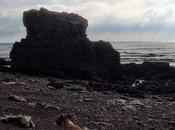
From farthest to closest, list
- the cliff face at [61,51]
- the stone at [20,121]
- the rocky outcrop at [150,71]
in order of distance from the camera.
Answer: the rocky outcrop at [150,71] → the cliff face at [61,51] → the stone at [20,121]

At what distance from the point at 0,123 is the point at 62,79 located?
24814mm

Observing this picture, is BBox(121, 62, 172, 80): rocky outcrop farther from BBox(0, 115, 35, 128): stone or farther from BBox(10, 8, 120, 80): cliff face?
BBox(0, 115, 35, 128): stone

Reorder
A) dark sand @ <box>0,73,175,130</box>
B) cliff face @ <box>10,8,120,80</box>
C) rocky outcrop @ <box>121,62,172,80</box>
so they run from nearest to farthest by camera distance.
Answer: dark sand @ <box>0,73,175,130</box> → cliff face @ <box>10,8,120,80</box> → rocky outcrop @ <box>121,62,172,80</box>

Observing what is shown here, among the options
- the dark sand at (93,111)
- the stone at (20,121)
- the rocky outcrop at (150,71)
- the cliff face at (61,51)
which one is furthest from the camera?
the rocky outcrop at (150,71)

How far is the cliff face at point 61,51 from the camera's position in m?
42.5

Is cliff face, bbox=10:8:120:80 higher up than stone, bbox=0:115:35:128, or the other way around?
cliff face, bbox=10:8:120:80

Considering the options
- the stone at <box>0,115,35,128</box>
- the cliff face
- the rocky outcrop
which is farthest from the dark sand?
the rocky outcrop

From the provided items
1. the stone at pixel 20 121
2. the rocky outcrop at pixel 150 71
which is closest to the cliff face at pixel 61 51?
the rocky outcrop at pixel 150 71

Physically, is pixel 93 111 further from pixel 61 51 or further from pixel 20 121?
pixel 61 51

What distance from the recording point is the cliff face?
4250cm

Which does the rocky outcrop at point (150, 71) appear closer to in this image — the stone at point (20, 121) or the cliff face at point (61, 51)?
the cliff face at point (61, 51)

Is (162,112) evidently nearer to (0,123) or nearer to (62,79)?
(0,123)

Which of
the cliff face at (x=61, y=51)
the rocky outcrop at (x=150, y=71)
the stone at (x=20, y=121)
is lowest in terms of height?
the rocky outcrop at (x=150, y=71)

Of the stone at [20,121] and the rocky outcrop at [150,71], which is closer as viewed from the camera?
the stone at [20,121]
